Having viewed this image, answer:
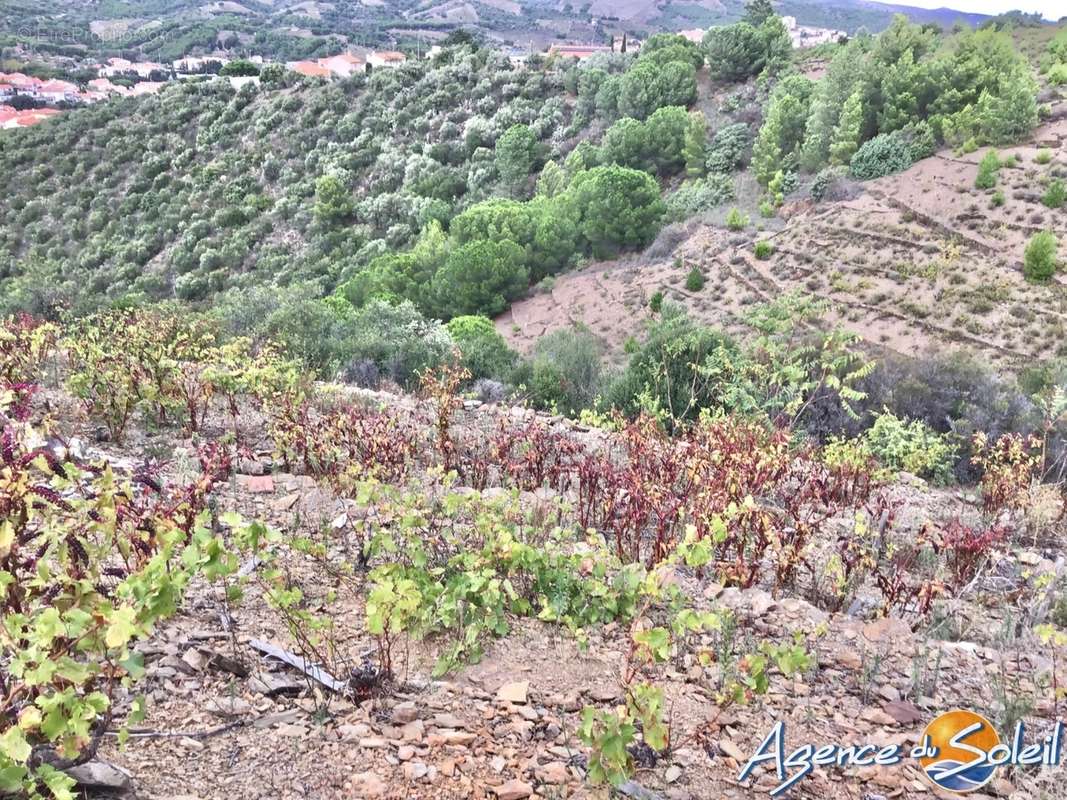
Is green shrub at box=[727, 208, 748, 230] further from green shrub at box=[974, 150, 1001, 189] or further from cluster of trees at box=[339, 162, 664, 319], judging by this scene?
green shrub at box=[974, 150, 1001, 189]

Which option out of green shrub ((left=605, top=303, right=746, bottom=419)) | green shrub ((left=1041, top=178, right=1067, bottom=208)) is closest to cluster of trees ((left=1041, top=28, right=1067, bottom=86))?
green shrub ((left=1041, top=178, right=1067, bottom=208))

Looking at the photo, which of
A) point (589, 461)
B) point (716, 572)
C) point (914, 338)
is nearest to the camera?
point (716, 572)

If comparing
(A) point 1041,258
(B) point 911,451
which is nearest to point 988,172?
(A) point 1041,258

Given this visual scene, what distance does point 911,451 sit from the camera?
6988 millimetres

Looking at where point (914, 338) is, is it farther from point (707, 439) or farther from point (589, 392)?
point (707, 439)

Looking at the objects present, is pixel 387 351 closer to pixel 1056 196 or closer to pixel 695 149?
pixel 1056 196

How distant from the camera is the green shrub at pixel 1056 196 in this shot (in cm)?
1786

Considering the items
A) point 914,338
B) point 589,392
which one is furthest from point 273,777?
point 914,338

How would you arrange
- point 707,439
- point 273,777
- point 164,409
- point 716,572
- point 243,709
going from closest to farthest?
point 273,777, point 243,709, point 716,572, point 707,439, point 164,409

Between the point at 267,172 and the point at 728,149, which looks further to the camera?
the point at 267,172

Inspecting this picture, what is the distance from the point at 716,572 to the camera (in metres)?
3.75

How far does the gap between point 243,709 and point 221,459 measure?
6.61 ft

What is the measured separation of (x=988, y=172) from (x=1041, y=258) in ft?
13.8

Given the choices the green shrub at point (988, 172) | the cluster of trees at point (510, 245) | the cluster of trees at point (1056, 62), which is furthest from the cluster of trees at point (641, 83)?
the green shrub at point (988, 172)
